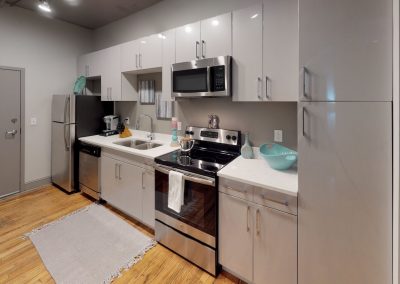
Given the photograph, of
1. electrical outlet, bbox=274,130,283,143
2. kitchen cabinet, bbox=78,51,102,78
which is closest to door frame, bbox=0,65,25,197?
kitchen cabinet, bbox=78,51,102,78

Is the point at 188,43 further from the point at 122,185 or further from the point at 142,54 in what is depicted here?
the point at 122,185

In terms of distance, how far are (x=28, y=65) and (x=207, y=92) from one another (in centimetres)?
303

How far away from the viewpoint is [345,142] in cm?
119

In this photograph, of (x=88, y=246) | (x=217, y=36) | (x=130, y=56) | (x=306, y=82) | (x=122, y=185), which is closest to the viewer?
(x=306, y=82)

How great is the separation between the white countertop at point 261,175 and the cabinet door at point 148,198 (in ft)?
2.85

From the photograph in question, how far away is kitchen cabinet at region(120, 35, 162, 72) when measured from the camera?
2531 millimetres

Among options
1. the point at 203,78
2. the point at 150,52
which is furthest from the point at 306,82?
the point at 150,52

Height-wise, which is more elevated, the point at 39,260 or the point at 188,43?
the point at 188,43

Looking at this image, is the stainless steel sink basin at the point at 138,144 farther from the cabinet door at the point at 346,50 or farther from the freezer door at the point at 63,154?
the cabinet door at the point at 346,50

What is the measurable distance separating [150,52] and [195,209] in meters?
1.95

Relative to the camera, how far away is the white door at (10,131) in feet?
9.93

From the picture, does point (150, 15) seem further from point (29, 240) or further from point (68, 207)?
point (29, 240)

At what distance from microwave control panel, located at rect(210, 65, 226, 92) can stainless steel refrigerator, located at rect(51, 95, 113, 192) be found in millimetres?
2251

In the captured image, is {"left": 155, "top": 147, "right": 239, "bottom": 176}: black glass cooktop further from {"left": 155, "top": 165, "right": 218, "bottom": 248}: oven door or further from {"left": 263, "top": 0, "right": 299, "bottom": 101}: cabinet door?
{"left": 263, "top": 0, "right": 299, "bottom": 101}: cabinet door
